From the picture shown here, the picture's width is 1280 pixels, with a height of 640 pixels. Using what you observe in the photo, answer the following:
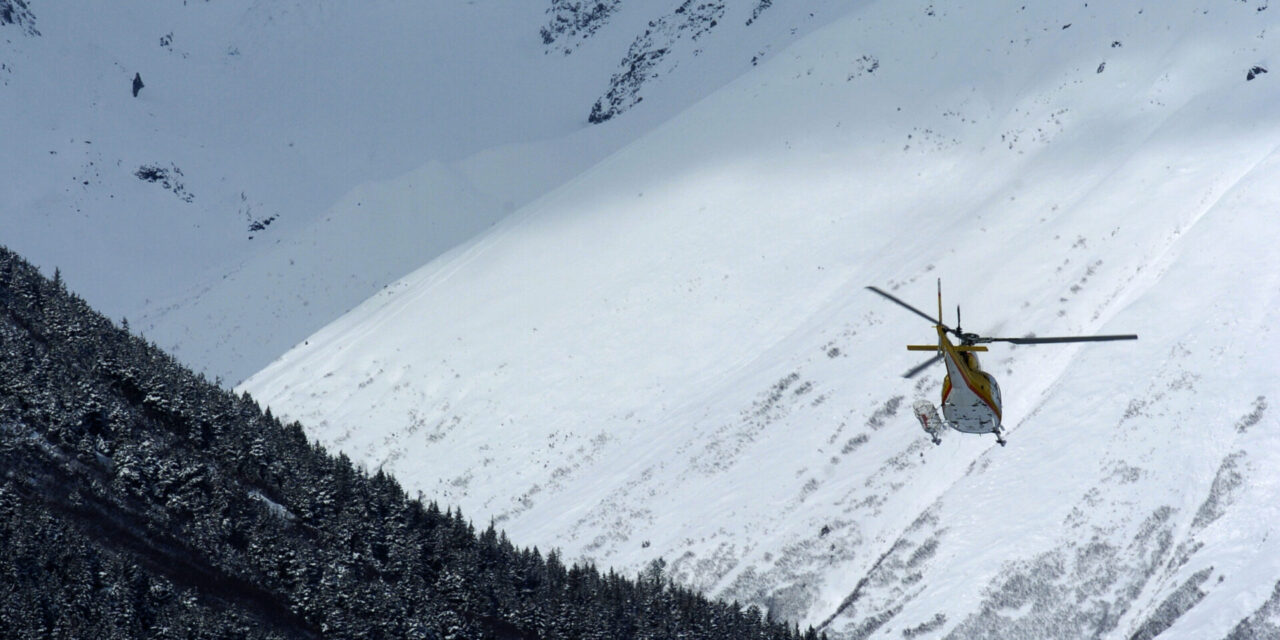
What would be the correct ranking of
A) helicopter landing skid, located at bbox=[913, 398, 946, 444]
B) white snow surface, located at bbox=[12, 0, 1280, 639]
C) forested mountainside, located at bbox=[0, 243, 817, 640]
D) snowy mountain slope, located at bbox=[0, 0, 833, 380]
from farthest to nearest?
1. snowy mountain slope, located at bbox=[0, 0, 833, 380]
2. white snow surface, located at bbox=[12, 0, 1280, 639]
3. forested mountainside, located at bbox=[0, 243, 817, 640]
4. helicopter landing skid, located at bbox=[913, 398, 946, 444]

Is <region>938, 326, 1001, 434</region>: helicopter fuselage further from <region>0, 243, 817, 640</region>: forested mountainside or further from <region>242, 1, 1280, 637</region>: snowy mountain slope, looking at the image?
<region>0, 243, 817, 640</region>: forested mountainside

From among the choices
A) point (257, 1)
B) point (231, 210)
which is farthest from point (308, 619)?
point (257, 1)

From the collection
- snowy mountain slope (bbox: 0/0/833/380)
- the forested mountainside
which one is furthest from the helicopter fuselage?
snowy mountain slope (bbox: 0/0/833/380)

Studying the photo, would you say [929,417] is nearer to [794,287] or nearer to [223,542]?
[223,542]

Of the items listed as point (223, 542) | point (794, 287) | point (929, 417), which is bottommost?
point (929, 417)

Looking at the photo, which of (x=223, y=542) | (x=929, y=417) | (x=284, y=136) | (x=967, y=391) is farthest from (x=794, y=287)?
(x=284, y=136)

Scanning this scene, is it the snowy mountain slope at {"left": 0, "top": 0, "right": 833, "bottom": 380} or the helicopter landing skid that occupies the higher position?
the snowy mountain slope at {"left": 0, "top": 0, "right": 833, "bottom": 380}
